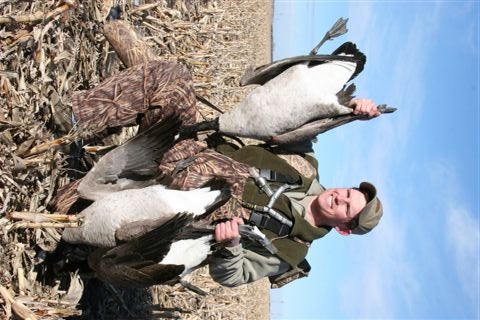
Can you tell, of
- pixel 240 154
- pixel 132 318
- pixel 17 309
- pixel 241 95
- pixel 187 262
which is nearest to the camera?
pixel 17 309

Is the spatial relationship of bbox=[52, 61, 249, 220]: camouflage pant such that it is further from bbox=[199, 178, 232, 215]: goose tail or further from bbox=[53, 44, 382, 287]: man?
bbox=[199, 178, 232, 215]: goose tail

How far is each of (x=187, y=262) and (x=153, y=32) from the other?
3.47 meters

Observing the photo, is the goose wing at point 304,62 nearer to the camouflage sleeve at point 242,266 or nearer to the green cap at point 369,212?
the green cap at point 369,212

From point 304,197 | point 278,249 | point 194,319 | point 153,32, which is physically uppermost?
point 153,32

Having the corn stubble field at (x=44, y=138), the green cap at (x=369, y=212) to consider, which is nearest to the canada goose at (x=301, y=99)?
the green cap at (x=369, y=212)

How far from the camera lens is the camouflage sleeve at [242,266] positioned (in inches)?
149

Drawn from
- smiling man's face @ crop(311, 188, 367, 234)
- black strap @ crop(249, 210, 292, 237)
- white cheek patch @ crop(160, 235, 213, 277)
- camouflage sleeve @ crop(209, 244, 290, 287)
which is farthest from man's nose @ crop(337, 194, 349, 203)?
white cheek patch @ crop(160, 235, 213, 277)

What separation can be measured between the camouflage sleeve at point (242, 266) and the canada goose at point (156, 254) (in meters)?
0.32

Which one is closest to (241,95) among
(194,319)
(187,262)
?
(194,319)

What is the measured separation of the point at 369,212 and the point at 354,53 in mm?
1038

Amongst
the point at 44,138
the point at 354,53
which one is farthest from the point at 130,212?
the point at 354,53

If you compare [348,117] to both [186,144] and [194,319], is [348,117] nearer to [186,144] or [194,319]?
[186,144]

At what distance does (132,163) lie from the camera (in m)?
3.33

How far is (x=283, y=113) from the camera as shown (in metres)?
3.65
